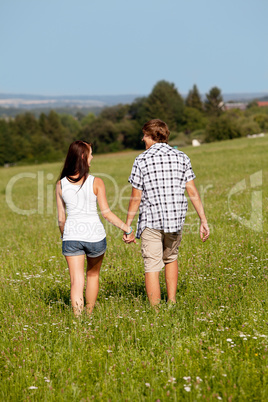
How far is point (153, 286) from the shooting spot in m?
6.11

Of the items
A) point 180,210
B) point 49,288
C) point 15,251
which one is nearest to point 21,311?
point 49,288

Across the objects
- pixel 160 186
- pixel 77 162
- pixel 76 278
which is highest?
pixel 77 162

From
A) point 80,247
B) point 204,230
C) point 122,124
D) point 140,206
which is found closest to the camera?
point 80,247

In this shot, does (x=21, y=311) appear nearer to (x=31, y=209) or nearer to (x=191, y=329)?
(x=191, y=329)

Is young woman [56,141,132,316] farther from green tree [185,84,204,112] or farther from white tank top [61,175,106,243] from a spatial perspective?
green tree [185,84,204,112]

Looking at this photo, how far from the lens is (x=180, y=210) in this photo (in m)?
6.07

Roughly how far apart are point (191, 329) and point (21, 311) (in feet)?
7.75

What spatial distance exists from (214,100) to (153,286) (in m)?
153

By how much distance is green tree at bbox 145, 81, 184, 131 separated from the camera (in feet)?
472

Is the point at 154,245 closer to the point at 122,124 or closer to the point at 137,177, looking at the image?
the point at 137,177

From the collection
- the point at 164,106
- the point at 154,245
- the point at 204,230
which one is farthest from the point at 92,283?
the point at 164,106

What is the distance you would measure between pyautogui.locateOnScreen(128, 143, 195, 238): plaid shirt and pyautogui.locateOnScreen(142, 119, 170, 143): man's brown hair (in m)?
0.12

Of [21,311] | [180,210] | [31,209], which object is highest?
[180,210]

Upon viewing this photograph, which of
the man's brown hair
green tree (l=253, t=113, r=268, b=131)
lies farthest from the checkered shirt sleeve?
green tree (l=253, t=113, r=268, b=131)
